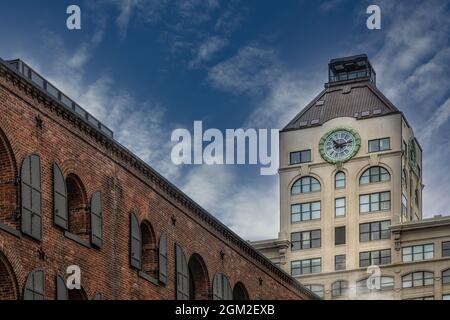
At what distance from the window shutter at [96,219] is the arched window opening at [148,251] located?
14.4 ft

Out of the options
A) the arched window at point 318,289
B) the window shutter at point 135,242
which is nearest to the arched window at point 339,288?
the arched window at point 318,289

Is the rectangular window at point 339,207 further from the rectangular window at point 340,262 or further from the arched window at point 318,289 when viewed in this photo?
the arched window at point 318,289

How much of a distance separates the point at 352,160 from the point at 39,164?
74035mm

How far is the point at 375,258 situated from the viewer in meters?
106

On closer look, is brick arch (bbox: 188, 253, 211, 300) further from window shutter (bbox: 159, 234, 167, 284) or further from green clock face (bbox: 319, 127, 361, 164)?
green clock face (bbox: 319, 127, 361, 164)

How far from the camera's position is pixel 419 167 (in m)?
116

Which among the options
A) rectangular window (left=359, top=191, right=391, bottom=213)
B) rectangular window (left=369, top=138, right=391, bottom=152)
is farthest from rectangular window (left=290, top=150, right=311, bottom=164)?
rectangular window (left=359, top=191, right=391, bottom=213)

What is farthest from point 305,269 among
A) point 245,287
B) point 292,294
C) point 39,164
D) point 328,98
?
point 39,164

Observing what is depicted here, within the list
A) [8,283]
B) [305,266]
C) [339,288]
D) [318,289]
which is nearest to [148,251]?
[8,283]

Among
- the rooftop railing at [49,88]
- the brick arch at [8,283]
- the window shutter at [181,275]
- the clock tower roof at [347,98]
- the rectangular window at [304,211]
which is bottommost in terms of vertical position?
the brick arch at [8,283]

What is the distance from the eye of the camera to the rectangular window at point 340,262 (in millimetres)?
106625

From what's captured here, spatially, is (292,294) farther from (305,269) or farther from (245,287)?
(305,269)

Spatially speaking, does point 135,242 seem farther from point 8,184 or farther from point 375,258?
point 375,258

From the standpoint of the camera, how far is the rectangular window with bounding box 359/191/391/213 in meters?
106
